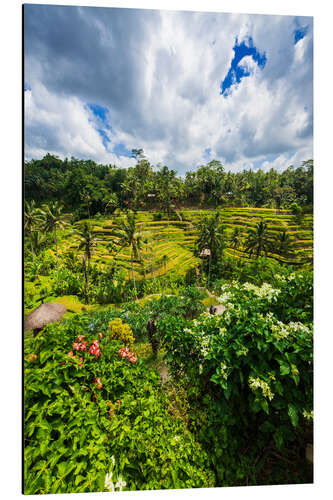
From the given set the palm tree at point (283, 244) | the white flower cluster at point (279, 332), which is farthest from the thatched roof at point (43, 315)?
the palm tree at point (283, 244)

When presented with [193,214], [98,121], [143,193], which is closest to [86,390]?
[98,121]

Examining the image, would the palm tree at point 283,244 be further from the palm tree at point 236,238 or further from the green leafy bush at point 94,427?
the green leafy bush at point 94,427

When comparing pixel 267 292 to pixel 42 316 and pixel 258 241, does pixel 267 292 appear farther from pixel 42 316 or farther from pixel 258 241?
pixel 258 241

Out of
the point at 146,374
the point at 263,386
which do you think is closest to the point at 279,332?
the point at 263,386

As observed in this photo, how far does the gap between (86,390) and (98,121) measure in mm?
3521

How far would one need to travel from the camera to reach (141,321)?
3953 mm

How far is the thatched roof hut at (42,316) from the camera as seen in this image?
2.35 meters

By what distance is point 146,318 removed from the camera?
159 inches

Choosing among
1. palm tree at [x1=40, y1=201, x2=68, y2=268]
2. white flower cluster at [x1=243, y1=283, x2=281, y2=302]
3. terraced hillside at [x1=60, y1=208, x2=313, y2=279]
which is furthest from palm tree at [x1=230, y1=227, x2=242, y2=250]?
palm tree at [x1=40, y1=201, x2=68, y2=268]

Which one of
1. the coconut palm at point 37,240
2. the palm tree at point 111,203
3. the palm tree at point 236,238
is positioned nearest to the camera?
the coconut palm at point 37,240

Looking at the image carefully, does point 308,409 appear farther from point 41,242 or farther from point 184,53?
point 184,53

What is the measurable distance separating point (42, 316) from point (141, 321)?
74.1 inches

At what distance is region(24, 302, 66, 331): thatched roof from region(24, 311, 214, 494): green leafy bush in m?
0.97

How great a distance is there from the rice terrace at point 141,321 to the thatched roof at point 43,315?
3cm
